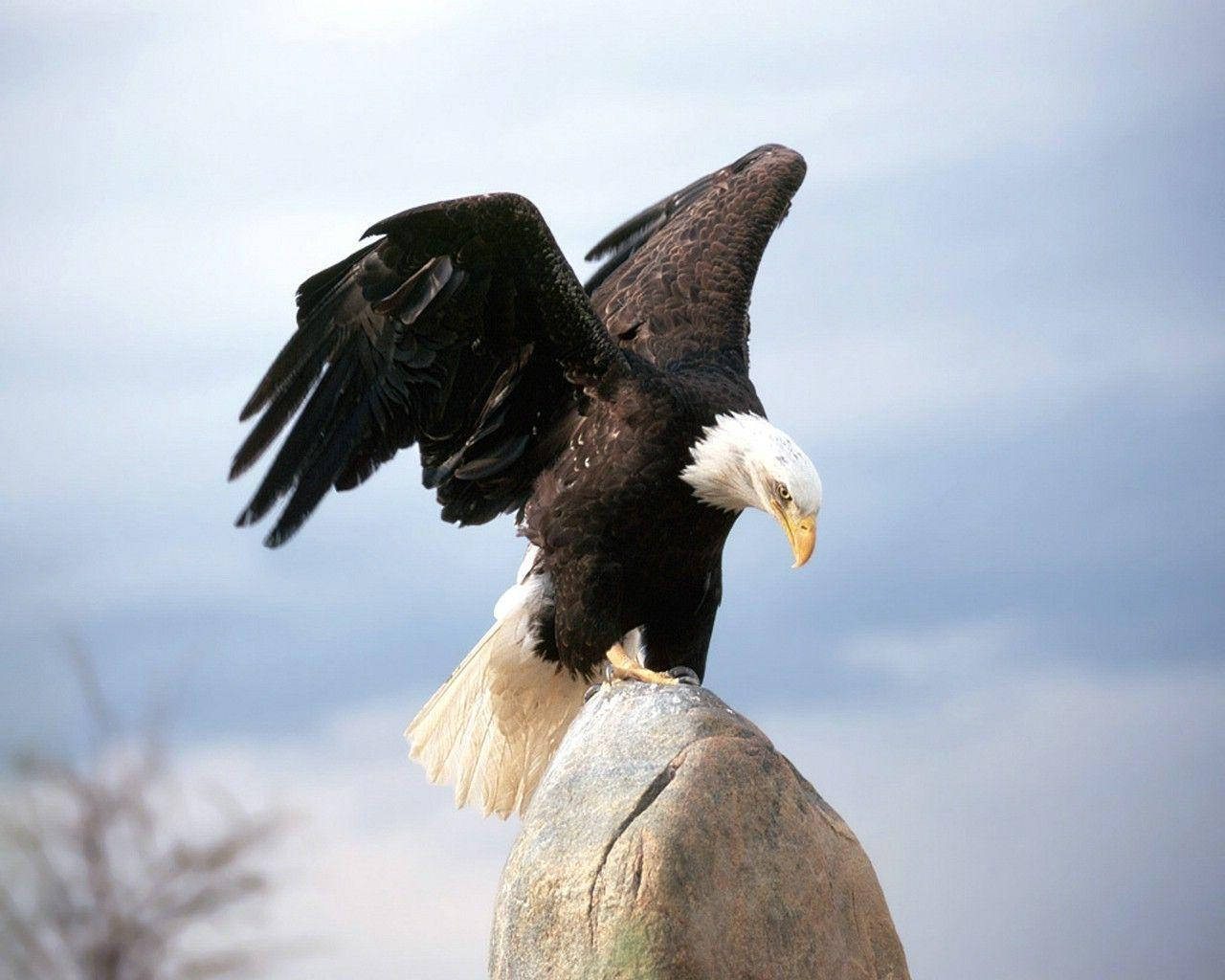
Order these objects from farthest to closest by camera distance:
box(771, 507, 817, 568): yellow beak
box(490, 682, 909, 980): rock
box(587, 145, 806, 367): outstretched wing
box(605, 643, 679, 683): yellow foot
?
box(587, 145, 806, 367): outstretched wing < box(605, 643, 679, 683): yellow foot < box(771, 507, 817, 568): yellow beak < box(490, 682, 909, 980): rock

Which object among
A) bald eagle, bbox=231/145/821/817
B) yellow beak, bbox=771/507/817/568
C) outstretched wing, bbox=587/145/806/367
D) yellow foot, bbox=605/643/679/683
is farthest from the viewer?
outstretched wing, bbox=587/145/806/367

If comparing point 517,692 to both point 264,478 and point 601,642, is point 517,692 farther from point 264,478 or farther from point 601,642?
point 264,478

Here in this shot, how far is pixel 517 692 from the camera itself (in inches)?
266

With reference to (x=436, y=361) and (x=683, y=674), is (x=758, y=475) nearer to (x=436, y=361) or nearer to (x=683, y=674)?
(x=683, y=674)

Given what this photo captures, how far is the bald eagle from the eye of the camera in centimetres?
600

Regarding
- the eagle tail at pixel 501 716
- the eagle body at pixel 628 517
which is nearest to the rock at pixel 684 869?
the eagle body at pixel 628 517

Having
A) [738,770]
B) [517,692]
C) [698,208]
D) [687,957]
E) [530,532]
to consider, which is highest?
[698,208]

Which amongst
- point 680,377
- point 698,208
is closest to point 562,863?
point 680,377

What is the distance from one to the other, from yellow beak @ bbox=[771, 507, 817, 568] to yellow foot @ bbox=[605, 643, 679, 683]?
605 millimetres

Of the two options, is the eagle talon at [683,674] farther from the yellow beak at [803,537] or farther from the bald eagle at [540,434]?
the yellow beak at [803,537]

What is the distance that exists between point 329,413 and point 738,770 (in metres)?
2.19

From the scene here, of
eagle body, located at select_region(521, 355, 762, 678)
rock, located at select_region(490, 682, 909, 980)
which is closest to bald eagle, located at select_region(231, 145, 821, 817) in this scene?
eagle body, located at select_region(521, 355, 762, 678)

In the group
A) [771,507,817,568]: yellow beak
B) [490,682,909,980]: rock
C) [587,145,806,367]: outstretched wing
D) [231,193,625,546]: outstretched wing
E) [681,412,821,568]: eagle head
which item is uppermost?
[587,145,806,367]: outstretched wing

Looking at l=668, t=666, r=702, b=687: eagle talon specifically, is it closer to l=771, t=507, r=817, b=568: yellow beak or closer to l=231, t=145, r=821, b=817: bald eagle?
l=231, t=145, r=821, b=817: bald eagle
